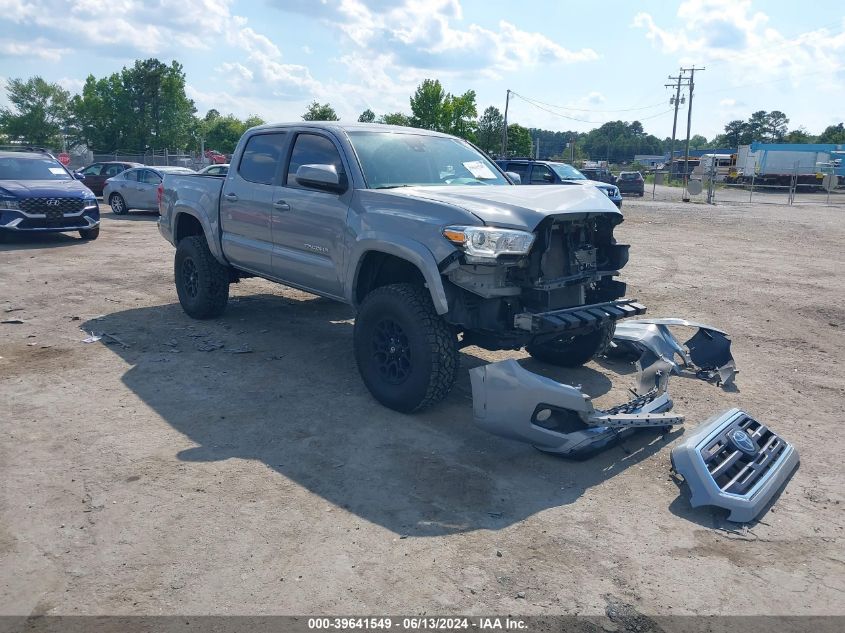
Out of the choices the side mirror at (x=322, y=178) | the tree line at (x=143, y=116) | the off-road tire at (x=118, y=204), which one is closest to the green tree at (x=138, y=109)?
the tree line at (x=143, y=116)

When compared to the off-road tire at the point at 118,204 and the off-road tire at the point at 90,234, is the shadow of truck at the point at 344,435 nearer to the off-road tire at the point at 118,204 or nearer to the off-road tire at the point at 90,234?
the off-road tire at the point at 90,234

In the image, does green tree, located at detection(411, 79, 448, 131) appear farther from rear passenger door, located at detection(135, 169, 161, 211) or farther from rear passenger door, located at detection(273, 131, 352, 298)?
rear passenger door, located at detection(273, 131, 352, 298)

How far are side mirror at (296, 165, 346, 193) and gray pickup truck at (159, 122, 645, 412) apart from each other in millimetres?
12

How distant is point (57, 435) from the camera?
483cm

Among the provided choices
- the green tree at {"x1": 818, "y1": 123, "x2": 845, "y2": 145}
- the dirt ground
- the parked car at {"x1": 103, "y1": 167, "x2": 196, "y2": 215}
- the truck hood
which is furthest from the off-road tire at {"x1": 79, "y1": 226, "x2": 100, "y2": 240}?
the green tree at {"x1": 818, "y1": 123, "x2": 845, "y2": 145}

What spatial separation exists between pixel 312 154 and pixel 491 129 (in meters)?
57.1

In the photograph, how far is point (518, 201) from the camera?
4945mm

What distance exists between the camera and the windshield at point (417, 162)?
18.9 ft

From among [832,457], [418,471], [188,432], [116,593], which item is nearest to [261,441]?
[188,432]

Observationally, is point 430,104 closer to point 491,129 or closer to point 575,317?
point 491,129

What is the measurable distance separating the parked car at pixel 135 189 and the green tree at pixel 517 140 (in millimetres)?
45684

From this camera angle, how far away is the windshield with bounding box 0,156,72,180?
13844 mm

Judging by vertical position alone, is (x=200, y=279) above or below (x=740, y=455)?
above

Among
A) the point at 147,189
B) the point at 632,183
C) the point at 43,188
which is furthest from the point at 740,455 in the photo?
the point at 632,183
